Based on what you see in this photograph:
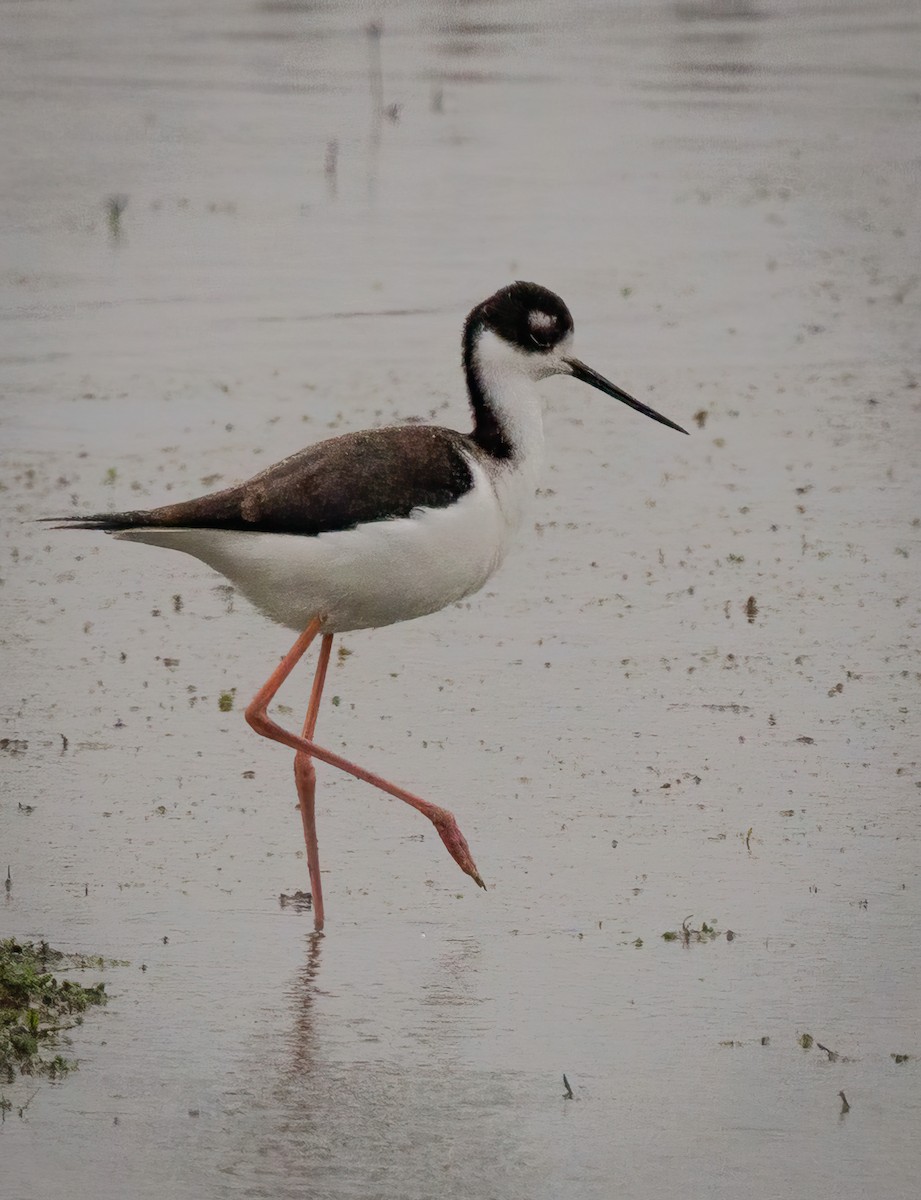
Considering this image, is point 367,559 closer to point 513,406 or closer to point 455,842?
point 513,406

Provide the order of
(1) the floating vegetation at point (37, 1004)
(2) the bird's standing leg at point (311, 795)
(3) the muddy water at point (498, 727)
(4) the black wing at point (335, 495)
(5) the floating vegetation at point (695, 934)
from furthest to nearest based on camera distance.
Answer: (4) the black wing at point (335, 495) < (2) the bird's standing leg at point (311, 795) < (5) the floating vegetation at point (695, 934) < (1) the floating vegetation at point (37, 1004) < (3) the muddy water at point (498, 727)

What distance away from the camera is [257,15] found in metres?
30.3

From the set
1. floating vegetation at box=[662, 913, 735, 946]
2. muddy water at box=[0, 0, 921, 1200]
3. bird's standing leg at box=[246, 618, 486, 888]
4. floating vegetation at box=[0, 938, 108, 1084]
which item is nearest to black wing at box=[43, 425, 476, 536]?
bird's standing leg at box=[246, 618, 486, 888]

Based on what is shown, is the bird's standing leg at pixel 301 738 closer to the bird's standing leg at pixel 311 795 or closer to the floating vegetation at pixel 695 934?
the bird's standing leg at pixel 311 795

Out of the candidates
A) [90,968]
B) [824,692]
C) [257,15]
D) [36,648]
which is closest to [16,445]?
[36,648]

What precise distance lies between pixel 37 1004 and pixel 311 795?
130 centimetres

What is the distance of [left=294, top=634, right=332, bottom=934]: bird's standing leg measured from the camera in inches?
232

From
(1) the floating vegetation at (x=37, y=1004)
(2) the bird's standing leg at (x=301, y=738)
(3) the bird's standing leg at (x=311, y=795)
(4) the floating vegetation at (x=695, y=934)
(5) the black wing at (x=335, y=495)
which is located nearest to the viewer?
(1) the floating vegetation at (x=37, y=1004)

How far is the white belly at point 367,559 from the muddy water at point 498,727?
70cm

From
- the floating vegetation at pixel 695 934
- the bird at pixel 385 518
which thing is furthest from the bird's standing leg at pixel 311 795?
the floating vegetation at pixel 695 934

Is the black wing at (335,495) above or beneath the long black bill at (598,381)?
beneath

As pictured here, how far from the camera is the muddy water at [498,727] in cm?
479

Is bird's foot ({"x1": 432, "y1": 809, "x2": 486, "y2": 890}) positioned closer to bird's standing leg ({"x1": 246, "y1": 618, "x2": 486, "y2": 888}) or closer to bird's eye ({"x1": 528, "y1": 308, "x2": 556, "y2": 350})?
bird's standing leg ({"x1": 246, "y1": 618, "x2": 486, "y2": 888})

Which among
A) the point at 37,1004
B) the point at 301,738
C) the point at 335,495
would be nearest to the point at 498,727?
the point at 301,738
